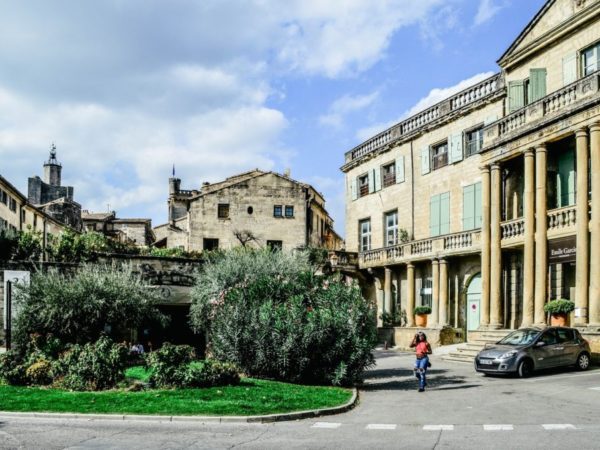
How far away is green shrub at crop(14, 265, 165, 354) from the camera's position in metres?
23.0

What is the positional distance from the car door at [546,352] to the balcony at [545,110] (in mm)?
8077

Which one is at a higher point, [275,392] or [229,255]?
[229,255]

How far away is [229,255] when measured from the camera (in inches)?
1058

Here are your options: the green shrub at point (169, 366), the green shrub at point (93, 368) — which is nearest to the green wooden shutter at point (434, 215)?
the green shrub at point (169, 366)

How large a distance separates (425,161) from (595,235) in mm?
14059

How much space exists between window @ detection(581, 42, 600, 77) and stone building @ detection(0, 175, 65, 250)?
3363cm

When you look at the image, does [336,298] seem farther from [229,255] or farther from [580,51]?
[580,51]

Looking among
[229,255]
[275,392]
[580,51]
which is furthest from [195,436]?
[580,51]

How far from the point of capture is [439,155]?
3453 cm

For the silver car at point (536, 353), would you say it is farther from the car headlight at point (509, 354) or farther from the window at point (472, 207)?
the window at point (472, 207)

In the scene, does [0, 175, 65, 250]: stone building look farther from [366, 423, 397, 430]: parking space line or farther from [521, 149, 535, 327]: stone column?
[366, 423, 397, 430]: parking space line

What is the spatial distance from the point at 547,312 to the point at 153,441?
17093 mm

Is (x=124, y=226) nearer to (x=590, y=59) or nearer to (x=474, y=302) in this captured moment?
(x=474, y=302)

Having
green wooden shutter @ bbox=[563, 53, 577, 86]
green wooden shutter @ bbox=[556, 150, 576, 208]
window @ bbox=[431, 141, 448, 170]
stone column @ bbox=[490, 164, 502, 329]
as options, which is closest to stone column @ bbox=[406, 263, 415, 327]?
window @ bbox=[431, 141, 448, 170]
